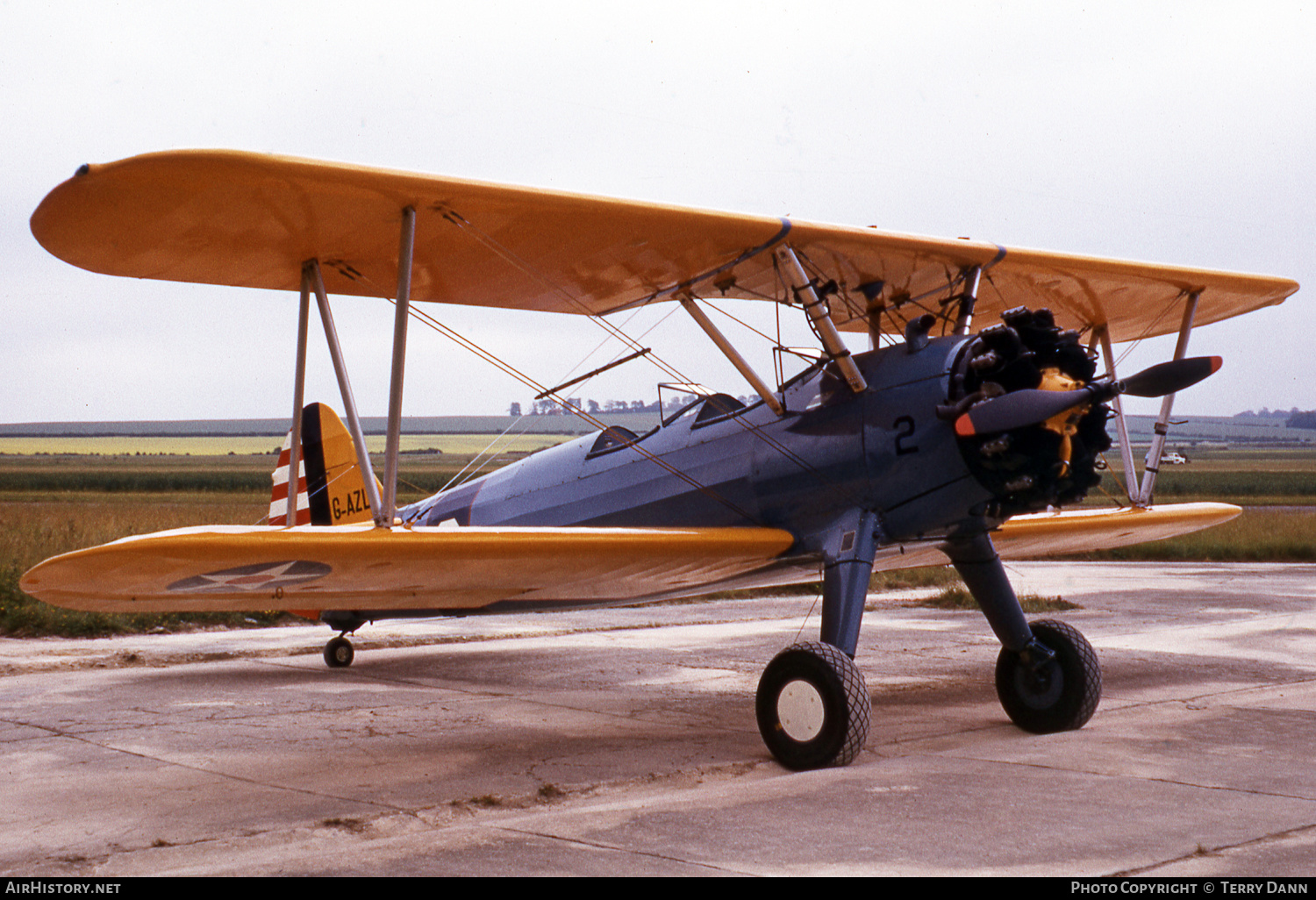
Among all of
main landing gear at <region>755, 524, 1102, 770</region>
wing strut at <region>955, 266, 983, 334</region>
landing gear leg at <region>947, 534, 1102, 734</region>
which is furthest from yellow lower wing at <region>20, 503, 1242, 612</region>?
wing strut at <region>955, 266, 983, 334</region>

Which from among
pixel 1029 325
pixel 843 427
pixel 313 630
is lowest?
pixel 313 630

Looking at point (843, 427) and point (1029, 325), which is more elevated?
point (1029, 325)

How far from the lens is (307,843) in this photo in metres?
4.20

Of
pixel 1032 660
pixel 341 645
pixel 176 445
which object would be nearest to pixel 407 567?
pixel 1032 660

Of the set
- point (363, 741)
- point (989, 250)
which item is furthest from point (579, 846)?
point (989, 250)

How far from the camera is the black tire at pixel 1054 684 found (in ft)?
20.9

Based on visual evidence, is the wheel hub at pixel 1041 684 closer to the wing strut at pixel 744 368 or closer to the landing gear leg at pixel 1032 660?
the landing gear leg at pixel 1032 660

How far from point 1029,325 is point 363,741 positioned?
4239 millimetres

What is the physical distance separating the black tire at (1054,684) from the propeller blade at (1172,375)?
1.47m

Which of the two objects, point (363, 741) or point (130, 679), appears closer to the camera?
point (363, 741)

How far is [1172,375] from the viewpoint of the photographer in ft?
19.5

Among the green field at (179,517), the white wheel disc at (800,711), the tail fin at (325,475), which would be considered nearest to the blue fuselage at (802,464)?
the white wheel disc at (800,711)

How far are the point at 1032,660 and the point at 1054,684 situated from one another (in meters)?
0.18
